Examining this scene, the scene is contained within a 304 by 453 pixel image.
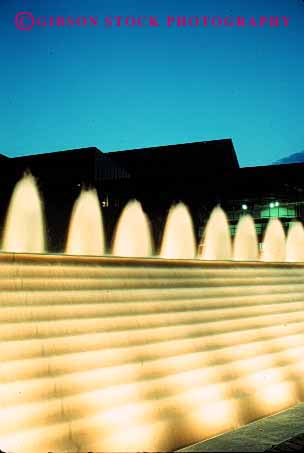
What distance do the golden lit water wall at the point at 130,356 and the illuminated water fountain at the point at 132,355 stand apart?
0.04ft

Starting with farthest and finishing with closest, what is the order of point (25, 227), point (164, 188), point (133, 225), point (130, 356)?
point (164, 188) → point (133, 225) → point (25, 227) → point (130, 356)

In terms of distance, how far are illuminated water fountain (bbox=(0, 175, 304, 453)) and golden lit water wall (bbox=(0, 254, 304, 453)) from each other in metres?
0.01

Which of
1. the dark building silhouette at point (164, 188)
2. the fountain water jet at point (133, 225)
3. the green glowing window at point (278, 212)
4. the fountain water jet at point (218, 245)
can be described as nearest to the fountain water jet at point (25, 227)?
the fountain water jet at point (218, 245)

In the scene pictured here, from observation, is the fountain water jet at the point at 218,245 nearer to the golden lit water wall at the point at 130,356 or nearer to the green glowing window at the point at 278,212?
the golden lit water wall at the point at 130,356

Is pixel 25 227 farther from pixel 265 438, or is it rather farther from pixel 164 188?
pixel 164 188

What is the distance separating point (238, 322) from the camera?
7422 mm

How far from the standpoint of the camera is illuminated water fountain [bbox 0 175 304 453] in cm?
493

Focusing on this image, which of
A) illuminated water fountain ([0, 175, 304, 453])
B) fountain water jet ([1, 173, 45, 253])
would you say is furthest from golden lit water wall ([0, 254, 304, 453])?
fountain water jet ([1, 173, 45, 253])

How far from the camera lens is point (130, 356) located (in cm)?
579

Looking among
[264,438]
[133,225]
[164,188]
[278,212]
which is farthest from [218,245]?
[164,188]

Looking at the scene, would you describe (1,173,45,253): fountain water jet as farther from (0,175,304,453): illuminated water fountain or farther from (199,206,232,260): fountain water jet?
(199,206,232,260): fountain water jet

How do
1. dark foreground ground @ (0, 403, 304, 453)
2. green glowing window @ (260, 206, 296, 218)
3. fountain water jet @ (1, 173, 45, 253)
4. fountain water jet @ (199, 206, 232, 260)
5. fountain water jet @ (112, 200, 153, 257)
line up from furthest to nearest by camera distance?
green glowing window @ (260, 206, 296, 218)
fountain water jet @ (112, 200, 153, 257)
fountain water jet @ (199, 206, 232, 260)
fountain water jet @ (1, 173, 45, 253)
dark foreground ground @ (0, 403, 304, 453)

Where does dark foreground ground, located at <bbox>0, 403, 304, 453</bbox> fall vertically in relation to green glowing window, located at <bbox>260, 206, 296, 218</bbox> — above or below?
below

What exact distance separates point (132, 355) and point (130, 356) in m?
0.03
